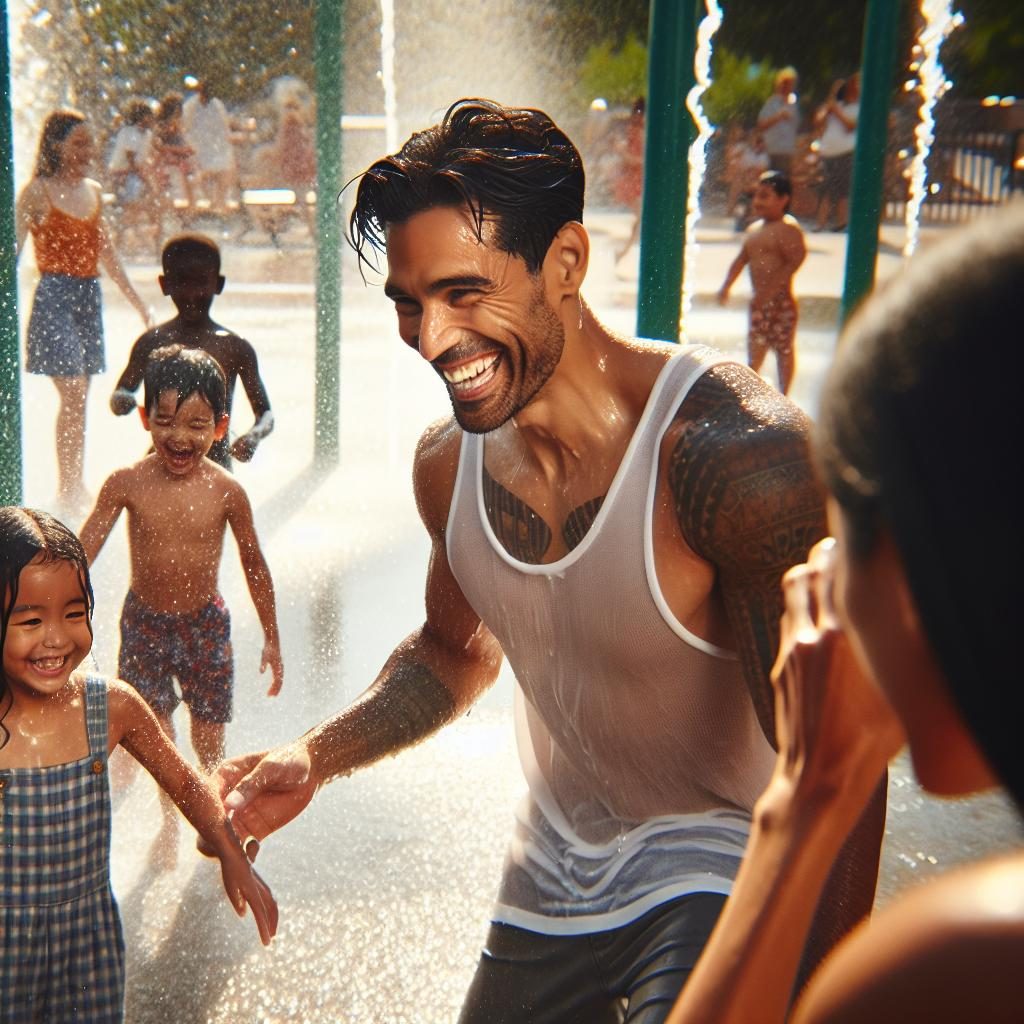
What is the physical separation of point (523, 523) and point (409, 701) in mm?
420

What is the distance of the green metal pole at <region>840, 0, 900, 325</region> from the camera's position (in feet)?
22.7

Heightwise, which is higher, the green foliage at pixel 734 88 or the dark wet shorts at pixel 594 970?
the green foliage at pixel 734 88

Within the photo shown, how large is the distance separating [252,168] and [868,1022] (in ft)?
38.9

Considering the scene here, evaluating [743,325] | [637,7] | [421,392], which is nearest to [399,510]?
[421,392]

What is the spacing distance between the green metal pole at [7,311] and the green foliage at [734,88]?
13.8 metres

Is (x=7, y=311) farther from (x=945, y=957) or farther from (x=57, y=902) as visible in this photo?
(x=945, y=957)

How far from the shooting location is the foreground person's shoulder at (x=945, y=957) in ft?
2.50

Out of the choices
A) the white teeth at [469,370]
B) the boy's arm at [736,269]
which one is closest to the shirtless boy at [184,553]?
the white teeth at [469,370]

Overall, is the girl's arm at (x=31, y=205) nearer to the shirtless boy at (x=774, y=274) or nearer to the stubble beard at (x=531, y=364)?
the shirtless boy at (x=774, y=274)

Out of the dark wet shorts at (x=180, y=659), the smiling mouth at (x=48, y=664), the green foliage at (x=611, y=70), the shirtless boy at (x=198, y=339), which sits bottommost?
the dark wet shorts at (x=180, y=659)

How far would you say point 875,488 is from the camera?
2.60ft

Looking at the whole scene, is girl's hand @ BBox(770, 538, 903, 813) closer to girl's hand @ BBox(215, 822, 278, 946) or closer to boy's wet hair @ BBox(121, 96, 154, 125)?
girl's hand @ BBox(215, 822, 278, 946)

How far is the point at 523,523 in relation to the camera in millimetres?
2346

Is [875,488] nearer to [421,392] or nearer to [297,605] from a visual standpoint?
[297,605]
